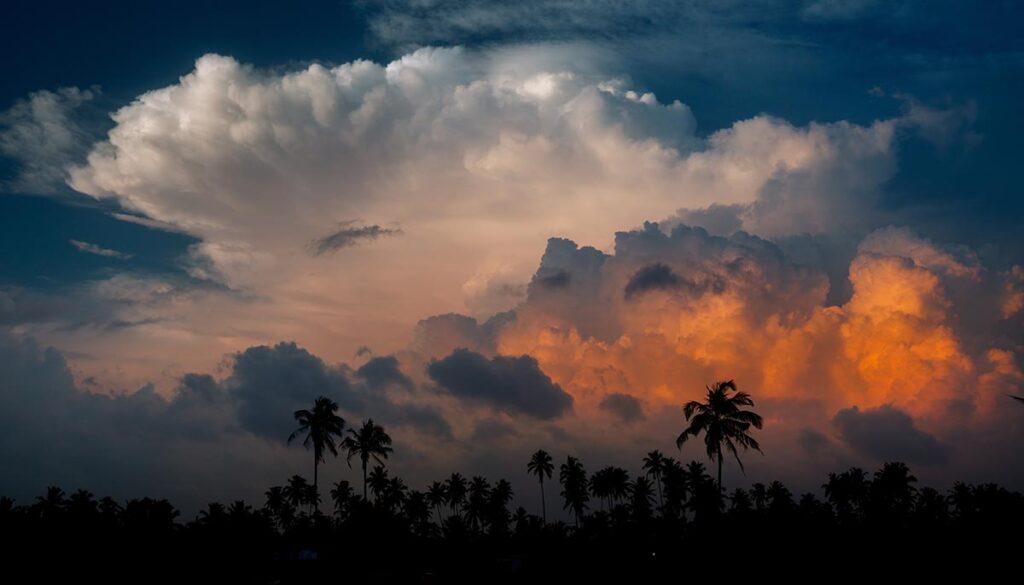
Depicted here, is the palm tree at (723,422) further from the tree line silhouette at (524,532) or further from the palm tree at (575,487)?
the palm tree at (575,487)

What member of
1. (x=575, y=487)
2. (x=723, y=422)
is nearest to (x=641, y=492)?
(x=575, y=487)

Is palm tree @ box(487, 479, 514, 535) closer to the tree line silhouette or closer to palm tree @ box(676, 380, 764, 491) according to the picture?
the tree line silhouette

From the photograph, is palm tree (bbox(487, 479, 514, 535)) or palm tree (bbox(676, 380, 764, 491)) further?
palm tree (bbox(487, 479, 514, 535))

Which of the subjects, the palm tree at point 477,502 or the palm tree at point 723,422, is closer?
the palm tree at point 723,422

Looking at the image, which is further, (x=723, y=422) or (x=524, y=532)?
→ (x=524, y=532)

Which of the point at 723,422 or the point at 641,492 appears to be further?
the point at 641,492

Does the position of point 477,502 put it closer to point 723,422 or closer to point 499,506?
point 499,506

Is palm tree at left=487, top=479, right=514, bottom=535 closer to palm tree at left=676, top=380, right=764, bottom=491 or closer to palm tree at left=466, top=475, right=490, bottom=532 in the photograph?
palm tree at left=466, top=475, right=490, bottom=532

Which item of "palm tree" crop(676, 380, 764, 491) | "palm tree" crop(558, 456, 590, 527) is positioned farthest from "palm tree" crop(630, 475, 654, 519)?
"palm tree" crop(676, 380, 764, 491)

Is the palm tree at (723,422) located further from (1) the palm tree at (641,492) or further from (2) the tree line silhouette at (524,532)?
(1) the palm tree at (641,492)

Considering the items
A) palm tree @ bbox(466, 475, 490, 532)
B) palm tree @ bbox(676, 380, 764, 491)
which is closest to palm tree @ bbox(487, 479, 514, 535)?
palm tree @ bbox(466, 475, 490, 532)

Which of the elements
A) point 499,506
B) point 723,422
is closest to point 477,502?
point 499,506

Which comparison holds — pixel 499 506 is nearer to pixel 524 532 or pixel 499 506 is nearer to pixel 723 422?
pixel 524 532

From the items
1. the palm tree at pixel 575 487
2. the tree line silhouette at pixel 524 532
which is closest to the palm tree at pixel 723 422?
the tree line silhouette at pixel 524 532
